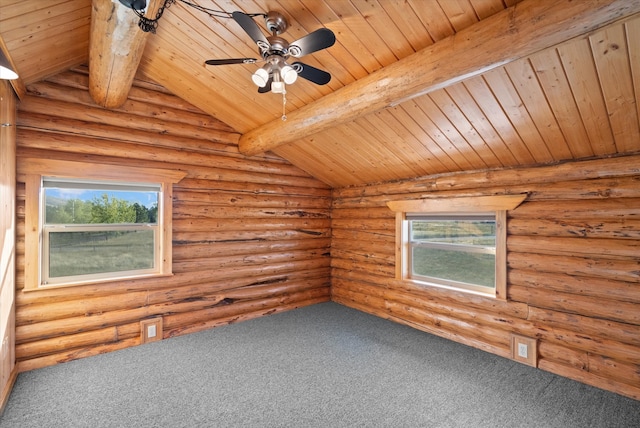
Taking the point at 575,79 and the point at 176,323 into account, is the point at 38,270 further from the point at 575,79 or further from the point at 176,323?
the point at 575,79

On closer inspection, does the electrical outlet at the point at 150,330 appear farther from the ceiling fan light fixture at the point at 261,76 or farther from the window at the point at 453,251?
the window at the point at 453,251

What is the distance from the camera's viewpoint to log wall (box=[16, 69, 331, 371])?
335 cm

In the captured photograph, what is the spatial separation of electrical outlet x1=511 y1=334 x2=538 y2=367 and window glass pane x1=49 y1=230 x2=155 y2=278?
4.37 metres

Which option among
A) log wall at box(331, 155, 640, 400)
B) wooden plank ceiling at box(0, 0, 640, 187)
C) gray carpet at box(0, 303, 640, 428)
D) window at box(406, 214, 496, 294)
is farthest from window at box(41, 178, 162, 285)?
log wall at box(331, 155, 640, 400)

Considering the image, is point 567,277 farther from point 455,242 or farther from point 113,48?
point 113,48

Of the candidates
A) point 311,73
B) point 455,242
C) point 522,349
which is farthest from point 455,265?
point 311,73

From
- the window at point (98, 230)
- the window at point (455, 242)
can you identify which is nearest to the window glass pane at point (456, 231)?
the window at point (455, 242)

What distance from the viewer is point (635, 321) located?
9.16 feet

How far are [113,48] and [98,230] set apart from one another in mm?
2133

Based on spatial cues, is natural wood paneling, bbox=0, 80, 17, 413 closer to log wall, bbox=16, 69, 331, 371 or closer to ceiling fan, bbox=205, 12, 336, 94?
log wall, bbox=16, 69, 331, 371

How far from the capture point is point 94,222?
372cm

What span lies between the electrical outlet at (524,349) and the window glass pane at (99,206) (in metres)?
4.47

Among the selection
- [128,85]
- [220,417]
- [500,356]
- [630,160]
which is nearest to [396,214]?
[500,356]

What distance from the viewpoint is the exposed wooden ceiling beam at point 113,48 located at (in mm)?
2139
